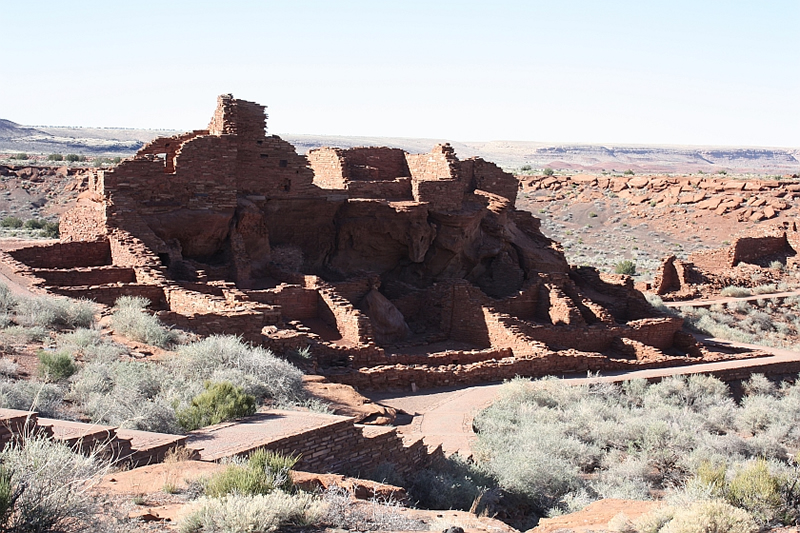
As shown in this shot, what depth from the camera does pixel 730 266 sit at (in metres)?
30.5

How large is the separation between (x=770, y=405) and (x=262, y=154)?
35.5 ft

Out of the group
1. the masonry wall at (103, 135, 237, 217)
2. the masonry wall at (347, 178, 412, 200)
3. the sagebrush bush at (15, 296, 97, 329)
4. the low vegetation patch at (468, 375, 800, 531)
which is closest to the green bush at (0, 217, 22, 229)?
the masonry wall at (103, 135, 237, 217)

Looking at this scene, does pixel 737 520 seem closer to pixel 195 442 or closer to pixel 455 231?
pixel 195 442

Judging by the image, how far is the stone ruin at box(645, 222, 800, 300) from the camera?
26547 mm

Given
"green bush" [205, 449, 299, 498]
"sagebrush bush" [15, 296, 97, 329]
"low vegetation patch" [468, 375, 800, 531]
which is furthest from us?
"sagebrush bush" [15, 296, 97, 329]

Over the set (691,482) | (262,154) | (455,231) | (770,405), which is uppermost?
(262,154)

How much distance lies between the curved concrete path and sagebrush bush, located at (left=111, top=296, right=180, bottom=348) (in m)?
3.41

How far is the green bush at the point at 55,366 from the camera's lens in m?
9.04

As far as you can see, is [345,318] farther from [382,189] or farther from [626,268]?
[626,268]

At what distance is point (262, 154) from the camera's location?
17.4m

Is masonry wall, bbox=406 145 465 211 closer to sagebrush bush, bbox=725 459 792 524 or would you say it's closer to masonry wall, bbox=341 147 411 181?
masonry wall, bbox=341 147 411 181

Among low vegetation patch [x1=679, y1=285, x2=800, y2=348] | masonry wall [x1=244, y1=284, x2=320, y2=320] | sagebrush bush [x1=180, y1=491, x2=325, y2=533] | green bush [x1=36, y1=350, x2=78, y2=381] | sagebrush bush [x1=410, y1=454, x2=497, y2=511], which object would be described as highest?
sagebrush bush [x1=180, y1=491, x2=325, y2=533]

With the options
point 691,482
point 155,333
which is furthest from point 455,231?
point 691,482

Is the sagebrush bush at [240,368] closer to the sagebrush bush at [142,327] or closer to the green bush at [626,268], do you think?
the sagebrush bush at [142,327]
